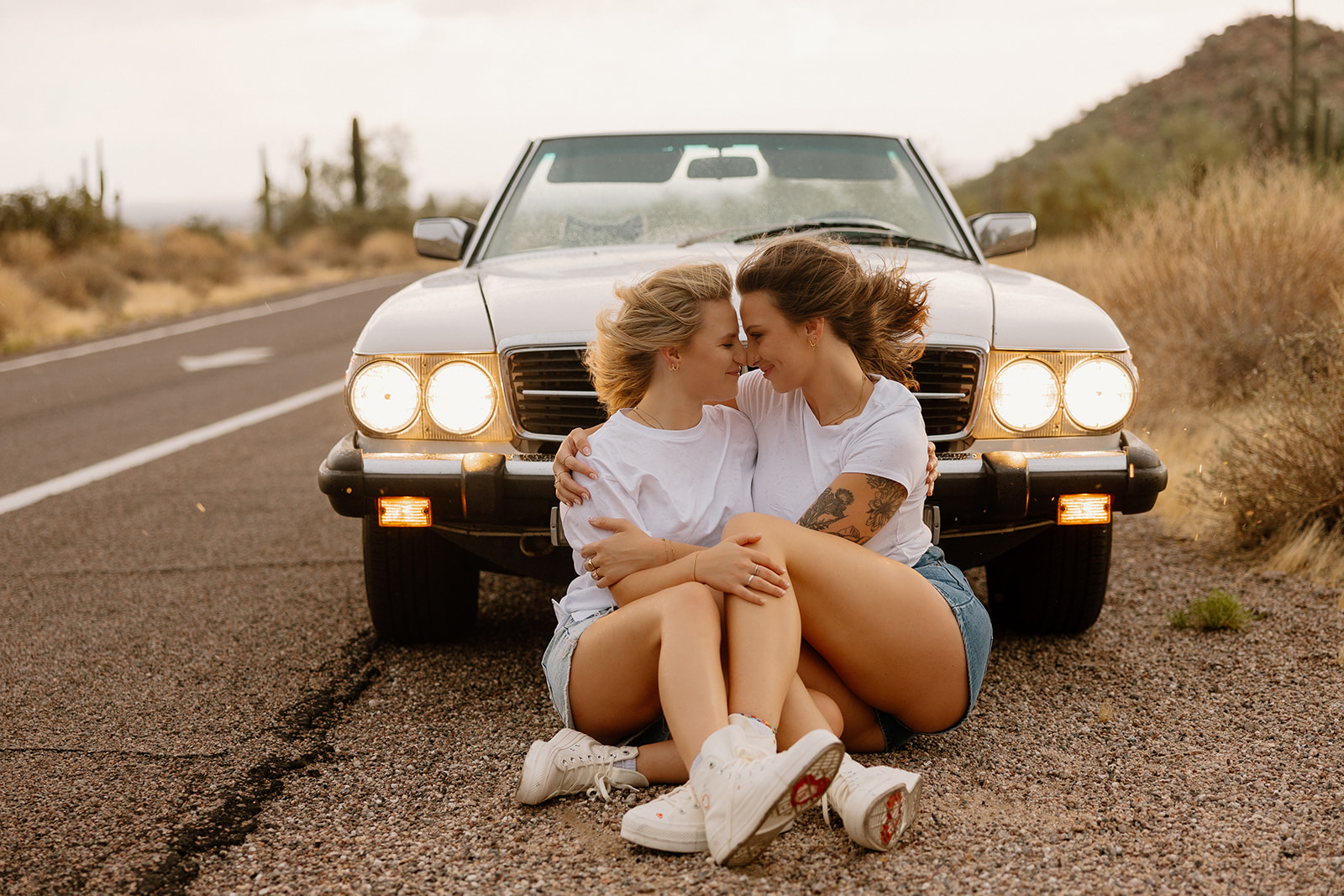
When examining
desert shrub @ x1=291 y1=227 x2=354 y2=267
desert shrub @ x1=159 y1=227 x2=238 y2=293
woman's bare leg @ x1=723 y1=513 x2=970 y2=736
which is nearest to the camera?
woman's bare leg @ x1=723 y1=513 x2=970 y2=736

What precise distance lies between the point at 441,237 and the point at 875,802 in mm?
2848

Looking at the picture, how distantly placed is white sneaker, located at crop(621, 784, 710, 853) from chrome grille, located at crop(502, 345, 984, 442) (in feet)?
3.73

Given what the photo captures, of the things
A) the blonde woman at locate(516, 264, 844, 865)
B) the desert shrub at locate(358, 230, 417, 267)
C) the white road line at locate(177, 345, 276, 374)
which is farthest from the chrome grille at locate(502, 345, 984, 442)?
the desert shrub at locate(358, 230, 417, 267)

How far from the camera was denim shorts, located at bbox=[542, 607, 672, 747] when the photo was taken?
2809 mm

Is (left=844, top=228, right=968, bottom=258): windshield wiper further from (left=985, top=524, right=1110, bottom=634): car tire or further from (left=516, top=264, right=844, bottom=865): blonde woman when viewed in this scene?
(left=516, top=264, right=844, bottom=865): blonde woman

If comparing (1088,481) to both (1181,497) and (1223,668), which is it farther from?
(1181,497)

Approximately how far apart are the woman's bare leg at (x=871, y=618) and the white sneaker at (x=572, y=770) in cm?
51

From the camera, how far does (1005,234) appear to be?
4473mm

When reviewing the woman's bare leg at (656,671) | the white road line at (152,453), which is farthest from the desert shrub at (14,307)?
the woman's bare leg at (656,671)

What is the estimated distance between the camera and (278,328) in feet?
53.1

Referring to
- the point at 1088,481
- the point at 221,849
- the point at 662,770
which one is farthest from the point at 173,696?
the point at 1088,481

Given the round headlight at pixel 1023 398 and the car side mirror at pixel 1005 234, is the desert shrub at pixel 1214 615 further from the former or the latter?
the car side mirror at pixel 1005 234

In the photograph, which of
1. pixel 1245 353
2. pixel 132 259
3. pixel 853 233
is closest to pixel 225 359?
pixel 1245 353

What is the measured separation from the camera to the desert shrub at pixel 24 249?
2438 cm
